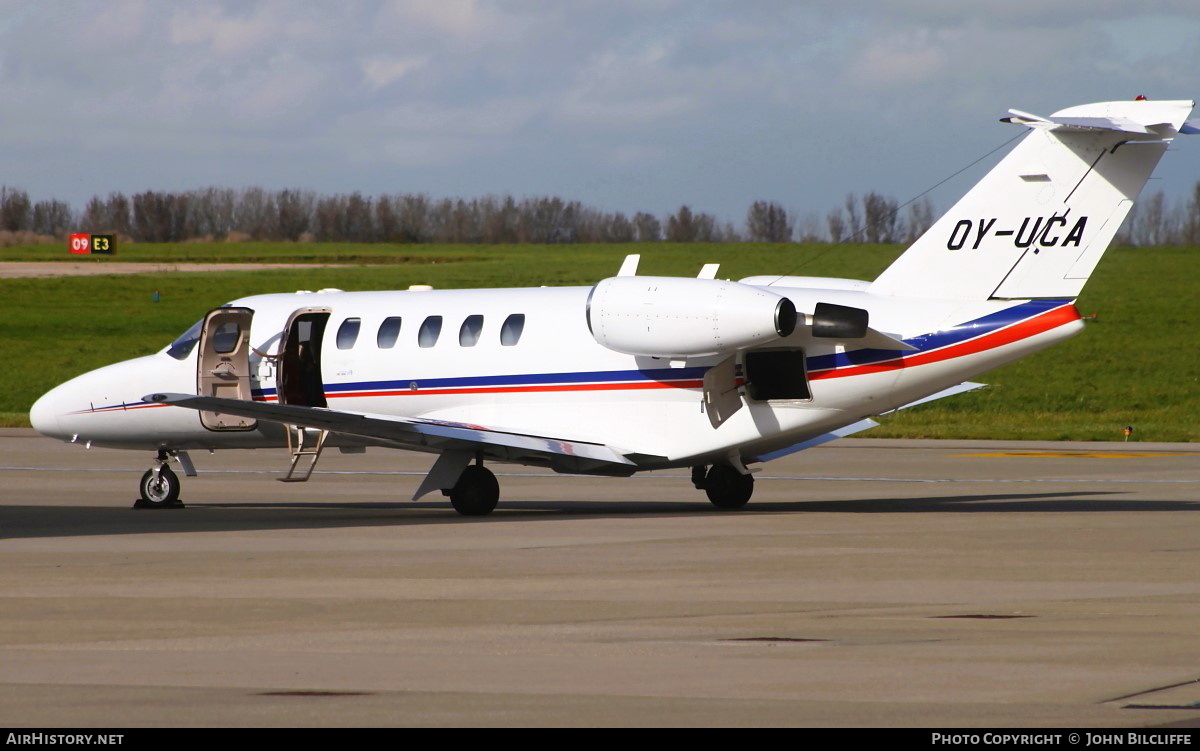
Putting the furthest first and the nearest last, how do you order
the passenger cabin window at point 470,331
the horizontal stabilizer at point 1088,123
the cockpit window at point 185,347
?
the cockpit window at point 185,347
the passenger cabin window at point 470,331
the horizontal stabilizer at point 1088,123

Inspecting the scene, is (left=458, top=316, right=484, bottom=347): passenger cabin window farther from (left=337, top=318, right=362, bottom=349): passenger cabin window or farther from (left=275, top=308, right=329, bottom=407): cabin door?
(left=275, top=308, right=329, bottom=407): cabin door

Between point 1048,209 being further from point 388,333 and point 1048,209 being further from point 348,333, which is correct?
point 348,333

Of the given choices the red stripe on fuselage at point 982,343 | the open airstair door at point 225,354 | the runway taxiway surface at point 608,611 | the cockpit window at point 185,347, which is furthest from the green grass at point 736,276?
the runway taxiway surface at point 608,611

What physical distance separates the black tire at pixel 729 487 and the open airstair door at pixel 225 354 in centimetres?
703

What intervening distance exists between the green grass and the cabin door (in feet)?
69.2

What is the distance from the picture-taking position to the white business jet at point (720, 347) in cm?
2031

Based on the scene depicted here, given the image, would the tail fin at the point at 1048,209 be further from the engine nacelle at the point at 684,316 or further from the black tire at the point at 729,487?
the black tire at the point at 729,487

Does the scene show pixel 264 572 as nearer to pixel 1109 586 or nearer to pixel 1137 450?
pixel 1109 586

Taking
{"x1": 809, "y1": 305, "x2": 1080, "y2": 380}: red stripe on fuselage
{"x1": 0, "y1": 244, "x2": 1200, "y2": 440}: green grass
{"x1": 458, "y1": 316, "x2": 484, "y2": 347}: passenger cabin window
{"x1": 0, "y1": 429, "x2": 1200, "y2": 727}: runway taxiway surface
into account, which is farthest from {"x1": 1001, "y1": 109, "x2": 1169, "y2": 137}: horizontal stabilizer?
{"x1": 0, "y1": 244, "x2": 1200, "y2": 440}: green grass

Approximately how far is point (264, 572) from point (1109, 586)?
763 centimetres

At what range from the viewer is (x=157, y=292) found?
287 feet

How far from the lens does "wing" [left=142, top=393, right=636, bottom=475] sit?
67.4 ft

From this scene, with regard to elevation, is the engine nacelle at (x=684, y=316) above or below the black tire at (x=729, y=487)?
above
